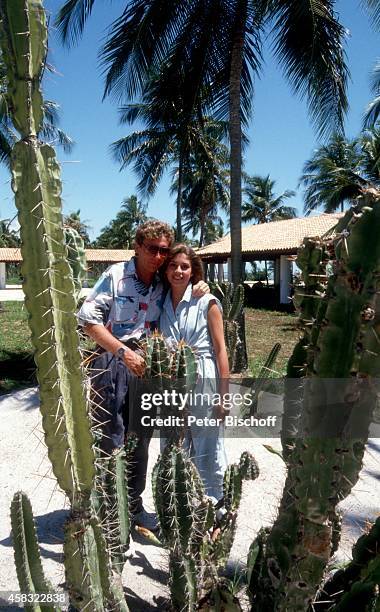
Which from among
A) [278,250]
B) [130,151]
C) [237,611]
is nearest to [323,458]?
[237,611]

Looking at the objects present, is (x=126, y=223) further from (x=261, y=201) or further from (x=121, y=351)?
(x=121, y=351)

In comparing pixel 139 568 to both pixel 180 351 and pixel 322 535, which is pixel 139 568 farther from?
pixel 322 535

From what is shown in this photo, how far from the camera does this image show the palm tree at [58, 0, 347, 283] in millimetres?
8844

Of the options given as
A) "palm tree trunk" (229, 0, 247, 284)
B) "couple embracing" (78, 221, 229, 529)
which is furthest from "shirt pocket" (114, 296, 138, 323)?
"palm tree trunk" (229, 0, 247, 284)

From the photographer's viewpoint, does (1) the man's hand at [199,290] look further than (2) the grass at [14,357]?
No

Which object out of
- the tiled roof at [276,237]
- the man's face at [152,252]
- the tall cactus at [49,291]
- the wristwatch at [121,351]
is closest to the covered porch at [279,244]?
the tiled roof at [276,237]

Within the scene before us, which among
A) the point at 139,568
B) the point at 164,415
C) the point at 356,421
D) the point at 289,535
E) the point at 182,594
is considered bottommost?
the point at 139,568

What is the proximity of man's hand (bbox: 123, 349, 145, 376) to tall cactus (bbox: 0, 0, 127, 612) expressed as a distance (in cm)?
107

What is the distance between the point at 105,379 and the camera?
3010mm

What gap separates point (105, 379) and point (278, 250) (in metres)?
20.8

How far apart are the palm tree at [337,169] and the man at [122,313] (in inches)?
772

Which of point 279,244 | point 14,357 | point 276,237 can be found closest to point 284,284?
point 279,244

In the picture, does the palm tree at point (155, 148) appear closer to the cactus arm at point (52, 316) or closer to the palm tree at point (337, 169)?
the palm tree at point (337, 169)

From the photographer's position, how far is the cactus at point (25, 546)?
1.94 metres
